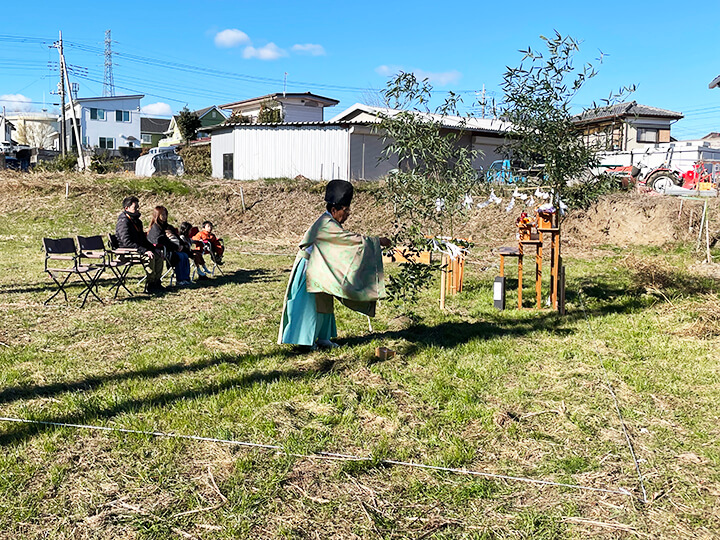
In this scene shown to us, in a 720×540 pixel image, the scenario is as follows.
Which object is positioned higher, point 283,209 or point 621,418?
point 283,209

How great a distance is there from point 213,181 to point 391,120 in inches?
658

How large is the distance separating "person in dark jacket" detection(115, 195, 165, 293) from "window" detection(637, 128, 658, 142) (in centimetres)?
3345

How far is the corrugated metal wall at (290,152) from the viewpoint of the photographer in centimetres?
Answer: 2325

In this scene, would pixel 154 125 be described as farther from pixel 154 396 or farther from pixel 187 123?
pixel 154 396

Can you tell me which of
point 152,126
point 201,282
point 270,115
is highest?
point 152,126

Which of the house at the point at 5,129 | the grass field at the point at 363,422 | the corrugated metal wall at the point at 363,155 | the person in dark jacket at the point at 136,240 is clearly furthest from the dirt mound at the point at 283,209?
the house at the point at 5,129

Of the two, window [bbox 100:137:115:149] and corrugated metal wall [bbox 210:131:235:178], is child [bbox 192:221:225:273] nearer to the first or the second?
corrugated metal wall [bbox 210:131:235:178]

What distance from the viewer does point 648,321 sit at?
23.7ft

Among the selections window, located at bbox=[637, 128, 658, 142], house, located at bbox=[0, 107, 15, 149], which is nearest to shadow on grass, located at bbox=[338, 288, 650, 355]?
window, located at bbox=[637, 128, 658, 142]

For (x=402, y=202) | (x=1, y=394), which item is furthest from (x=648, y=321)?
(x=1, y=394)

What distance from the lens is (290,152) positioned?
79.0 ft

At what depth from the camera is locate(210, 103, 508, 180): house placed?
909 inches

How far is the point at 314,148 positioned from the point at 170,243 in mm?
14555

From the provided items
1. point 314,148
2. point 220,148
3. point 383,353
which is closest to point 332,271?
point 383,353
